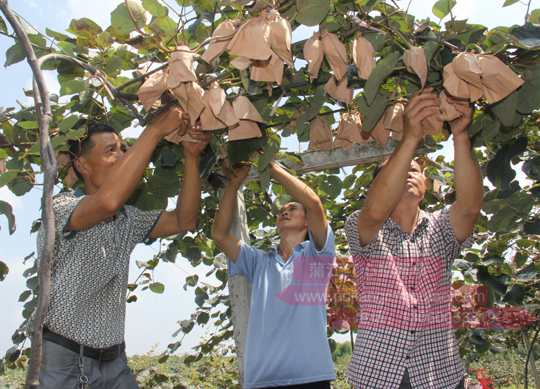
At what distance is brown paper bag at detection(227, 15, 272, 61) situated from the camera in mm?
1196

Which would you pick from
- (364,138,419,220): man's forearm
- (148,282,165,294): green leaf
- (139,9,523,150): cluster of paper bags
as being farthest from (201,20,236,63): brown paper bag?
(148,282,165,294): green leaf

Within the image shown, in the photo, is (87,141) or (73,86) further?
(87,141)

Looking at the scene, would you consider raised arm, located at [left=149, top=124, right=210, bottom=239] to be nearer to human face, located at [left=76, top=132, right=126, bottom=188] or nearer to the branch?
human face, located at [left=76, top=132, right=126, bottom=188]

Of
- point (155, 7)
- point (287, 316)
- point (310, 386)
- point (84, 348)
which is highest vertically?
point (155, 7)

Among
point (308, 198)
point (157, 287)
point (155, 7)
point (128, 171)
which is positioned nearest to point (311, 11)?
point (155, 7)

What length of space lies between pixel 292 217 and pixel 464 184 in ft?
3.10

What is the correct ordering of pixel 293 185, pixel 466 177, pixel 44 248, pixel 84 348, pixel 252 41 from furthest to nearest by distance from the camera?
pixel 293 185 → pixel 466 177 → pixel 84 348 → pixel 252 41 → pixel 44 248

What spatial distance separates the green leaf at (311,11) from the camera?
4.12 ft

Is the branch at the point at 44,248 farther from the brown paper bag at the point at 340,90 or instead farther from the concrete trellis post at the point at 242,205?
the concrete trellis post at the point at 242,205

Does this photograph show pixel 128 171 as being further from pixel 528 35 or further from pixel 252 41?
pixel 528 35

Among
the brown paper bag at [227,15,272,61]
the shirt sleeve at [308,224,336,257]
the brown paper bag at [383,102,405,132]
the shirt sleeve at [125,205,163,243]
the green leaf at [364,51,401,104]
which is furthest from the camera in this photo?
the shirt sleeve at [308,224,336,257]

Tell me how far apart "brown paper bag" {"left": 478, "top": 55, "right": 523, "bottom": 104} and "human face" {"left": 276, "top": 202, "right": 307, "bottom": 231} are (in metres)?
1.38

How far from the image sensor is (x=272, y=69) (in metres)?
1.28

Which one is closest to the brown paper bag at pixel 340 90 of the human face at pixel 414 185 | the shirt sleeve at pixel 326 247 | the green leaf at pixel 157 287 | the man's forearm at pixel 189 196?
the man's forearm at pixel 189 196
